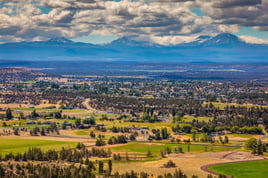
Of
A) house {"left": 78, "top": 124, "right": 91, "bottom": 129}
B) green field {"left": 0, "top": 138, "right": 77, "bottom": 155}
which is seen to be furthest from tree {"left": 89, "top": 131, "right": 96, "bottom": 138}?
house {"left": 78, "top": 124, "right": 91, "bottom": 129}

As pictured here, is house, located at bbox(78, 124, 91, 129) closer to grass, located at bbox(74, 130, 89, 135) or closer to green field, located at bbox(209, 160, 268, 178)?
grass, located at bbox(74, 130, 89, 135)

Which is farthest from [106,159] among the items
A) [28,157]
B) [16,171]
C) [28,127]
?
[28,127]

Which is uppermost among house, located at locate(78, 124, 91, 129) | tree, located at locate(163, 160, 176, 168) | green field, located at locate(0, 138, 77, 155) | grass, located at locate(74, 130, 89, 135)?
house, located at locate(78, 124, 91, 129)

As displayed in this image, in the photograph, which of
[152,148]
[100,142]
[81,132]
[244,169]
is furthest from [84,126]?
[244,169]

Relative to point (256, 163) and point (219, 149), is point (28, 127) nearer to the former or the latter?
point (219, 149)

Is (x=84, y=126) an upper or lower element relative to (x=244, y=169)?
upper

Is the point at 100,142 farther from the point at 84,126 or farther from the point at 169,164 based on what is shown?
the point at 169,164
